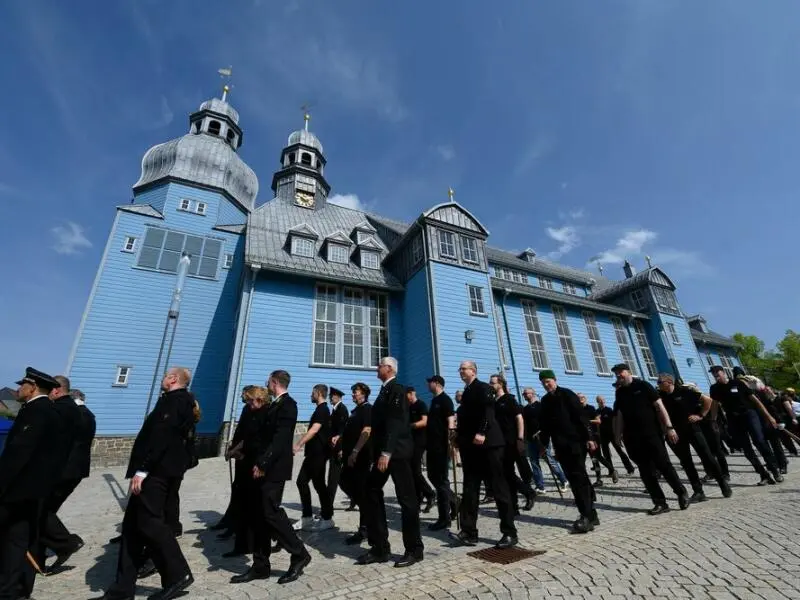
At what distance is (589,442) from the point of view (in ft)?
16.9

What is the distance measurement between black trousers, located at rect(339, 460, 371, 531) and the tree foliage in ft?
165

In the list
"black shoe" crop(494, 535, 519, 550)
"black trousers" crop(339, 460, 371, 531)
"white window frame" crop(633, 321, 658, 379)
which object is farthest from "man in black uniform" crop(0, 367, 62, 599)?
"white window frame" crop(633, 321, 658, 379)

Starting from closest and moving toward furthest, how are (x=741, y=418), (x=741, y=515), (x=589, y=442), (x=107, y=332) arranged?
1. (x=741, y=515)
2. (x=589, y=442)
3. (x=741, y=418)
4. (x=107, y=332)

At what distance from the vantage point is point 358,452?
4.52 metres

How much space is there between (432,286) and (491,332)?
3.39 m

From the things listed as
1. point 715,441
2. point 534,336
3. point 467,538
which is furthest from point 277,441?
point 534,336

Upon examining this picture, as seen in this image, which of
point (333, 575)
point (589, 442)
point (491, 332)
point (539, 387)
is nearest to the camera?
point (333, 575)

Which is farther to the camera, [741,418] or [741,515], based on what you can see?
[741,418]

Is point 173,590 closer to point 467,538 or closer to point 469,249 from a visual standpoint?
point 467,538

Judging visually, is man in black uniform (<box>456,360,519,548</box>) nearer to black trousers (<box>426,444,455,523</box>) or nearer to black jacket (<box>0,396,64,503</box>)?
black trousers (<box>426,444,455,523</box>)

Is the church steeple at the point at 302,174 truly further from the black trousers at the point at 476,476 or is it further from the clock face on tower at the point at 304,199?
the black trousers at the point at 476,476

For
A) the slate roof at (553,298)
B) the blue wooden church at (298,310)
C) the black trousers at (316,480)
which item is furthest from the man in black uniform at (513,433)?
the slate roof at (553,298)

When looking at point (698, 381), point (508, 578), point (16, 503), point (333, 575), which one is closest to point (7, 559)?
point (16, 503)

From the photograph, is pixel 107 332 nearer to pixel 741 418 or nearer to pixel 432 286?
pixel 432 286
